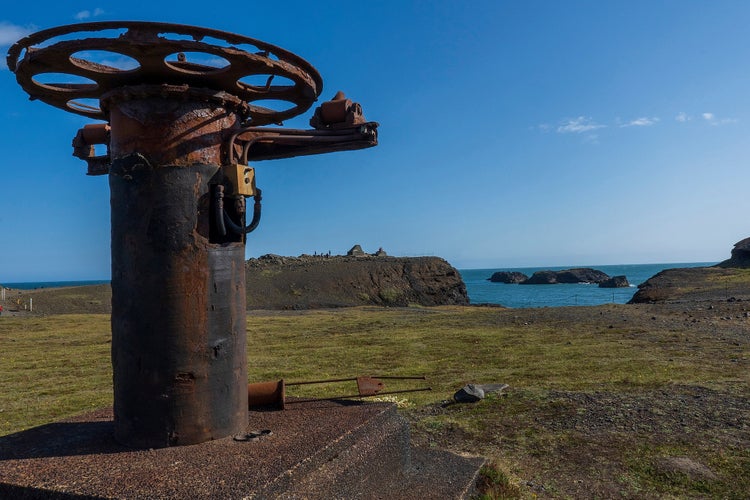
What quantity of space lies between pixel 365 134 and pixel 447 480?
2948 mm

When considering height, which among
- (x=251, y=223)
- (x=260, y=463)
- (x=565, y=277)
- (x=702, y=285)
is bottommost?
(x=565, y=277)

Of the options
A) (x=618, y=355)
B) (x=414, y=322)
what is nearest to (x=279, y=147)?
(x=618, y=355)

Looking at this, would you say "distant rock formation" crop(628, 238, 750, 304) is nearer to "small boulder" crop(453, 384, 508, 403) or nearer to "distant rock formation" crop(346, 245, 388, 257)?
"small boulder" crop(453, 384, 508, 403)

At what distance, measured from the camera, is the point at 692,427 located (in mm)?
5887

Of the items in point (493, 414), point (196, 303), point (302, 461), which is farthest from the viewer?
point (493, 414)

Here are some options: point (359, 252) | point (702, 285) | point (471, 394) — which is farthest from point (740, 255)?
point (471, 394)

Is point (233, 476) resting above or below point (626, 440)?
above

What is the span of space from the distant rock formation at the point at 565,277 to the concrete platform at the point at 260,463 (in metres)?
131

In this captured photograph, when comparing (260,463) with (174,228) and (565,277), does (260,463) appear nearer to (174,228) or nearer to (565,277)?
(174,228)

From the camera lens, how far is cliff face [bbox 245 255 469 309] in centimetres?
3662

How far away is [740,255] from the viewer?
56.6 meters

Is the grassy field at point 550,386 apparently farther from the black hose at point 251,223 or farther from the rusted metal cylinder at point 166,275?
the black hose at point 251,223

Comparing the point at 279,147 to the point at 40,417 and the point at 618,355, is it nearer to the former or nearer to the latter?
the point at 40,417

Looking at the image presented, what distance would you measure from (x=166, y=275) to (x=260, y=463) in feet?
4.52
